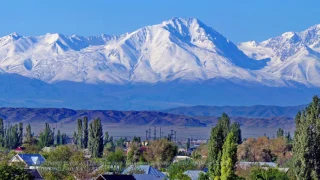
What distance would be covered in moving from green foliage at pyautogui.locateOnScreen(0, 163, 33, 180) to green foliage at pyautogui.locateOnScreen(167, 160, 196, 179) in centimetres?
1153

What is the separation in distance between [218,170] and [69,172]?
84.5 ft

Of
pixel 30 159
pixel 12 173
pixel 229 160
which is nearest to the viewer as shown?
pixel 229 160

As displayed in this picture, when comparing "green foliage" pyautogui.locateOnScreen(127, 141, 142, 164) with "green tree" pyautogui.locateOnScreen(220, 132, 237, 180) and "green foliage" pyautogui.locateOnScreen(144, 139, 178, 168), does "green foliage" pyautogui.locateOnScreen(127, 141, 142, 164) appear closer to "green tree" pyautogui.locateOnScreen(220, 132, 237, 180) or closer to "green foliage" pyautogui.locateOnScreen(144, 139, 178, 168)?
"green foliage" pyautogui.locateOnScreen(144, 139, 178, 168)

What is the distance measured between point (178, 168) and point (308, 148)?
81.0 feet

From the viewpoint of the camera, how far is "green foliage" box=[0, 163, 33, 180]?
66812mm

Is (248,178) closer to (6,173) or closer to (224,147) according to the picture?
(224,147)

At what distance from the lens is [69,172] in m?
87.2

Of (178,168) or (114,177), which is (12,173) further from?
(178,168)

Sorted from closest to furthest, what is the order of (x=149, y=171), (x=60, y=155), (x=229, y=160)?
(x=229, y=160) → (x=149, y=171) → (x=60, y=155)

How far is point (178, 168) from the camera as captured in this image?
8356 centimetres

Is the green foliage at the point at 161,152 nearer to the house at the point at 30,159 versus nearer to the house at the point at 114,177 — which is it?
the house at the point at 30,159

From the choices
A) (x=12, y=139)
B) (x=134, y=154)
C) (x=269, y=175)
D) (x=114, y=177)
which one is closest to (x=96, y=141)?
(x=134, y=154)

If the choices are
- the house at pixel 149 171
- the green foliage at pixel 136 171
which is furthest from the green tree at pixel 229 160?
the green foliage at pixel 136 171

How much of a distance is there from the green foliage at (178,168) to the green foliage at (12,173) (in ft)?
37.8
